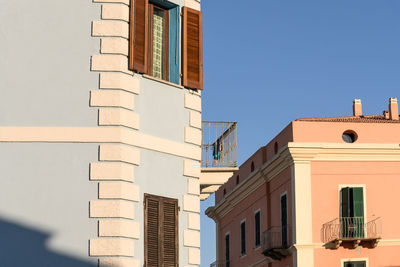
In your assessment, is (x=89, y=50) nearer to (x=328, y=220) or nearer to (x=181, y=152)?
(x=181, y=152)

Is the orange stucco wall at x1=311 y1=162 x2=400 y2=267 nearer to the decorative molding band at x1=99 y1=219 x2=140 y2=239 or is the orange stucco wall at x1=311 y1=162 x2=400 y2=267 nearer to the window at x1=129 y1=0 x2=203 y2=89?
the window at x1=129 y1=0 x2=203 y2=89

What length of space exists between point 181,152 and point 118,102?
1560 mm

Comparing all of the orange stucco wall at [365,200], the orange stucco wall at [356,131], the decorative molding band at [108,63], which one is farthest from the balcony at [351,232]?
the decorative molding band at [108,63]

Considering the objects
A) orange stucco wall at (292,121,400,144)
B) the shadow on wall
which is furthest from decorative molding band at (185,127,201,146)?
orange stucco wall at (292,121,400,144)

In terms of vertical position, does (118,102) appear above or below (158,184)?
above

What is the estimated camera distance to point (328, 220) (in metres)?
37.2

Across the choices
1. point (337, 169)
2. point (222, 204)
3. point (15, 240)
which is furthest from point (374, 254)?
point (15, 240)

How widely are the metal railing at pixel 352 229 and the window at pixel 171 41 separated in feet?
67.3

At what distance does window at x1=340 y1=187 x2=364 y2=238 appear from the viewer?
3669 cm

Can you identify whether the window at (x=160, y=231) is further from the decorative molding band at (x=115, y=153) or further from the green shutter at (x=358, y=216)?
the green shutter at (x=358, y=216)

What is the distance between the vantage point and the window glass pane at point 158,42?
16919 mm

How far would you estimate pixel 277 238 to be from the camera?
38688 millimetres

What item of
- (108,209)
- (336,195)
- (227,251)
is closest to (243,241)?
(227,251)

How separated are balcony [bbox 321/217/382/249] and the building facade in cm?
2085
